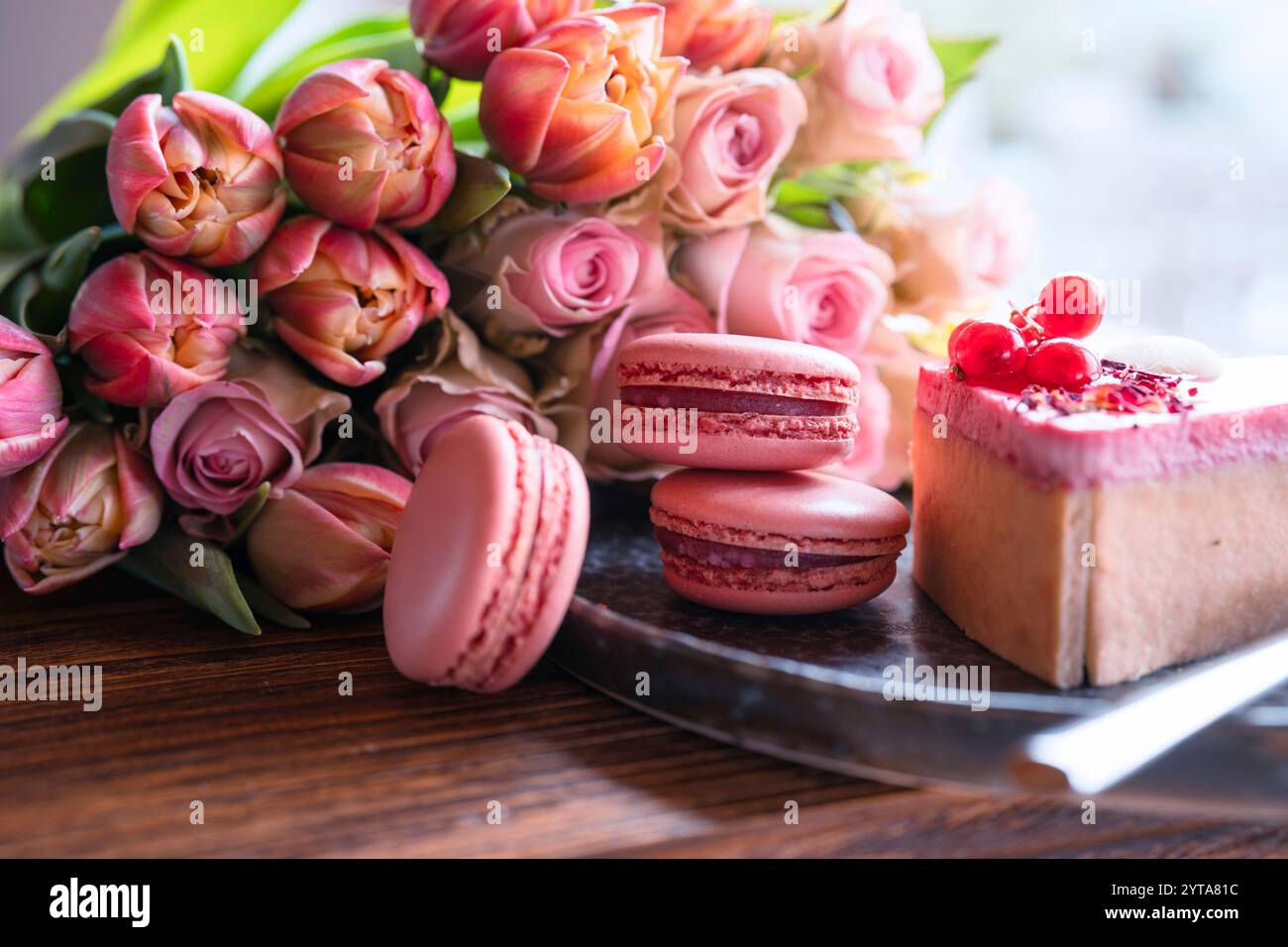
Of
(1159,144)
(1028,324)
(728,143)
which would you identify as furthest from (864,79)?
(1159,144)

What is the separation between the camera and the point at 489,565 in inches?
29.6

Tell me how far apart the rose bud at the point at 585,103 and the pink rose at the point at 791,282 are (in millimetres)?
160

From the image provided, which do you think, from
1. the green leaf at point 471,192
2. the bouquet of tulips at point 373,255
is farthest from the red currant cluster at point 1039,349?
the green leaf at point 471,192

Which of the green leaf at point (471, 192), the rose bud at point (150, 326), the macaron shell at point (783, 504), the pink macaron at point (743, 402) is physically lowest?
the macaron shell at point (783, 504)

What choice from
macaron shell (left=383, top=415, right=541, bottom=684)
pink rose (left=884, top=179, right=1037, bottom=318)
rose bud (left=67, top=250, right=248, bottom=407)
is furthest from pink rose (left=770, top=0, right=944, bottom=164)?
rose bud (left=67, top=250, right=248, bottom=407)

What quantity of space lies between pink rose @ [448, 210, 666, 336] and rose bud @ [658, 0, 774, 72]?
0.21m

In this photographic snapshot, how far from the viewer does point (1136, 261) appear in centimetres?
225

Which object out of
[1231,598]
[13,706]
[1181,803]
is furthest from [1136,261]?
[13,706]

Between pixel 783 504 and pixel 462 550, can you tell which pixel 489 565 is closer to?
pixel 462 550

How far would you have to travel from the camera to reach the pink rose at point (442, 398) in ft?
3.27

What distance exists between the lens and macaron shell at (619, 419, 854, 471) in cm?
90

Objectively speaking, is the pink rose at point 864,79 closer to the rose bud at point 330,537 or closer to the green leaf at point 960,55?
the green leaf at point 960,55

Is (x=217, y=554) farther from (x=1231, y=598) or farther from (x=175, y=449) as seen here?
(x=1231, y=598)

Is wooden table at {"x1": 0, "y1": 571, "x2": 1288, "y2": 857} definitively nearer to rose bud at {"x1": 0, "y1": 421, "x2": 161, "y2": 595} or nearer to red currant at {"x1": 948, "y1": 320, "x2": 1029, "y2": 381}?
rose bud at {"x1": 0, "y1": 421, "x2": 161, "y2": 595}
